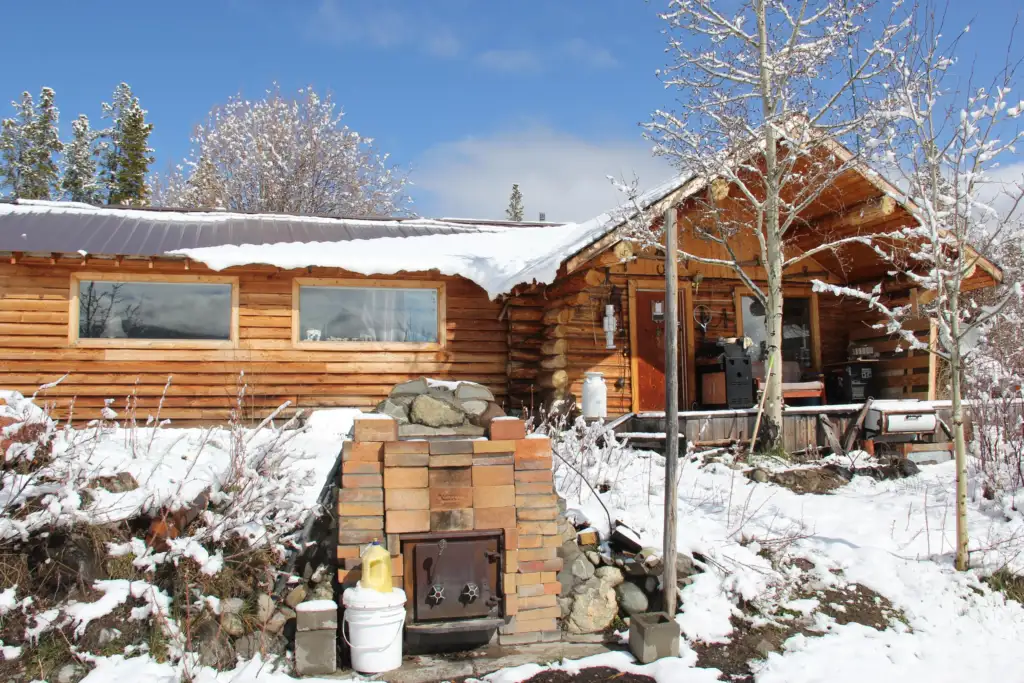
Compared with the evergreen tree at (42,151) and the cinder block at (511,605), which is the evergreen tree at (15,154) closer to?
the evergreen tree at (42,151)

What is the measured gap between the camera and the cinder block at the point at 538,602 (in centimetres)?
501

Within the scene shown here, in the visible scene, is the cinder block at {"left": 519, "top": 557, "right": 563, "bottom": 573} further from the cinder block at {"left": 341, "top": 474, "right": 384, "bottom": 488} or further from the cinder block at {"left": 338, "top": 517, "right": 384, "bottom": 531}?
the cinder block at {"left": 341, "top": 474, "right": 384, "bottom": 488}

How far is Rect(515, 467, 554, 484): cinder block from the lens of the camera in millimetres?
5125

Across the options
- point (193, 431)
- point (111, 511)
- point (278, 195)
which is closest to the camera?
point (111, 511)

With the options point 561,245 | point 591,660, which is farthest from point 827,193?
point 591,660

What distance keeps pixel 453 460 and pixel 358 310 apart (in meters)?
6.21

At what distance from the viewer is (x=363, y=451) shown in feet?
16.2

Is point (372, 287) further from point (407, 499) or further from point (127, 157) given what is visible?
point (127, 157)

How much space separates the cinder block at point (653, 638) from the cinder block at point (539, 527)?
787 mm

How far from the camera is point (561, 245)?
1098 centimetres

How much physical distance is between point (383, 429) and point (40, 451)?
2.23 meters

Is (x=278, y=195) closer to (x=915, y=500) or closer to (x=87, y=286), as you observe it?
(x=87, y=286)

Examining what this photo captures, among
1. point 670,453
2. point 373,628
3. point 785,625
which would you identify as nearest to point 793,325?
point 785,625

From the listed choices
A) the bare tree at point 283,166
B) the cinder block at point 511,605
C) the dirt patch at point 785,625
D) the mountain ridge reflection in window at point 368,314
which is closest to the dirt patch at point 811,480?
the dirt patch at point 785,625
